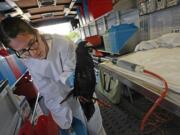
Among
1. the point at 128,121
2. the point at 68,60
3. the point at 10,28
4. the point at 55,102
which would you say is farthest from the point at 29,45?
the point at 128,121

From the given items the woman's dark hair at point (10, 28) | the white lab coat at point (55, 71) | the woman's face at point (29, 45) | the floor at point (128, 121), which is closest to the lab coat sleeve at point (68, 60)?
the white lab coat at point (55, 71)

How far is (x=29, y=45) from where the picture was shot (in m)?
0.89

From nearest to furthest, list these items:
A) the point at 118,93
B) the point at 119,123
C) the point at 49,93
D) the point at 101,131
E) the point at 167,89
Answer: the point at 167,89 → the point at 49,93 → the point at 101,131 → the point at 119,123 → the point at 118,93

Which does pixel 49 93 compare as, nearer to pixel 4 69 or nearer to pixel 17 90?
pixel 4 69

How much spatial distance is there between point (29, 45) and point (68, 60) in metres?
0.25

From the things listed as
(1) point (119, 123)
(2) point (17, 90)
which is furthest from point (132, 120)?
(2) point (17, 90)

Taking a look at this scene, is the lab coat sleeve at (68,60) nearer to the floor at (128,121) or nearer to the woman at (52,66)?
the woman at (52,66)

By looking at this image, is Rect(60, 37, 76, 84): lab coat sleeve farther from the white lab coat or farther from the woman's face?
the woman's face

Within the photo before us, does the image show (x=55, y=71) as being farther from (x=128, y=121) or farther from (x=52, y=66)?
(x=128, y=121)

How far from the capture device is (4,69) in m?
1.94

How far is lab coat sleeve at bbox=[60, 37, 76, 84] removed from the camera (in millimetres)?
958

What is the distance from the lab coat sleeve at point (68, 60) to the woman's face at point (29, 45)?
0.12m

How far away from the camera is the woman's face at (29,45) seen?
859 mm

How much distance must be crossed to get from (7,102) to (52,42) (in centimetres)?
107
